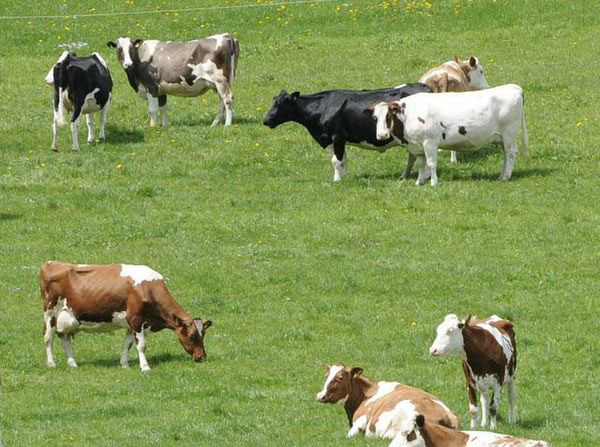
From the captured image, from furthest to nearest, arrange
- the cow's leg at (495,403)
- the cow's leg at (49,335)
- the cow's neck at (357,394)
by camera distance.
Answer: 1. the cow's leg at (49,335)
2. the cow's neck at (357,394)
3. the cow's leg at (495,403)

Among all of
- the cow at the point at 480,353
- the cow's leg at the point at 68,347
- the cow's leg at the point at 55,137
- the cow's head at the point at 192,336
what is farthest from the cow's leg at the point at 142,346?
the cow's leg at the point at 55,137

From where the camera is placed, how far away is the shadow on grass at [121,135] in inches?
1426

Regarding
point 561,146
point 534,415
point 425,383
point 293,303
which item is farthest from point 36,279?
point 561,146

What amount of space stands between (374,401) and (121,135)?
2016 centimetres

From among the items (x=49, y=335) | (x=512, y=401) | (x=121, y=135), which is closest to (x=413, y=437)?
A: (x=512, y=401)

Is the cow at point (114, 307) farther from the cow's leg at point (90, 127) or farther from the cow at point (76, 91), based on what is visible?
the cow's leg at point (90, 127)

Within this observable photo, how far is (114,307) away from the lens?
21688mm

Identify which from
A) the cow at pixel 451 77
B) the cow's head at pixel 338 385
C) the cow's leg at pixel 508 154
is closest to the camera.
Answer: the cow's head at pixel 338 385

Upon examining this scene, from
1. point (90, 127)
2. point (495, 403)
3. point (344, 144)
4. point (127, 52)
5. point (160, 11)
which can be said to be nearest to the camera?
point (495, 403)

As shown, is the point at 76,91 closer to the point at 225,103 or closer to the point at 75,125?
→ the point at 75,125

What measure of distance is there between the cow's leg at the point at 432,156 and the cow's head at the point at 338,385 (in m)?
14.5

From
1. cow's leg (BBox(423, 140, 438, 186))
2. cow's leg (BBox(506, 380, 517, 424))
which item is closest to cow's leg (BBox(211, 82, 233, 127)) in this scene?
cow's leg (BBox(423, 140, 438, 186))

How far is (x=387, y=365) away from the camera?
858 inches

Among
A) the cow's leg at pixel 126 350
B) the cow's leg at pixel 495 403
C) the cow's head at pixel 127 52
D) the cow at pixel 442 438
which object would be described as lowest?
the cow's leg at pixel 126 350
